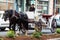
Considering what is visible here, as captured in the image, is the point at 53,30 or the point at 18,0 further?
the point at 18,0

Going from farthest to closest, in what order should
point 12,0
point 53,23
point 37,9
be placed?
point 37,9, point 12,0, point 53,23

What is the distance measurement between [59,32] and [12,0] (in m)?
9.09

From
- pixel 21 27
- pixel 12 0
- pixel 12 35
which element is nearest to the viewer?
pixel 12 35

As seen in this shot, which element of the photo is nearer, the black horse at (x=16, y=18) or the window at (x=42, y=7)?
the black horse at (x=16, y=18)

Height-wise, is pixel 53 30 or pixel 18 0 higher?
pixel 18 0

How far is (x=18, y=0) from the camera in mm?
24609

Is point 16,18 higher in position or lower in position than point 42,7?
higher

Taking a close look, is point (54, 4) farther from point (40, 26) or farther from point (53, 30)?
point (40, 26)

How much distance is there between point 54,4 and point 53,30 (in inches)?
389

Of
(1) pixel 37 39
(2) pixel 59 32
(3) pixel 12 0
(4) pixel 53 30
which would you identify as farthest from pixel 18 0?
(1) pixel 37 39

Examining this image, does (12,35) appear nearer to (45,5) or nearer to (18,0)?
(18,0)

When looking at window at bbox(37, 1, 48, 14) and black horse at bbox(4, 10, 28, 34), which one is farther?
window at bbox(37, 1, 48, 14)

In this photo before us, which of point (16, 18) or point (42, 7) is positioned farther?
point (42, 7)

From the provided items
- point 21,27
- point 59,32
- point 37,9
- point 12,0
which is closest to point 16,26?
point 21,27
